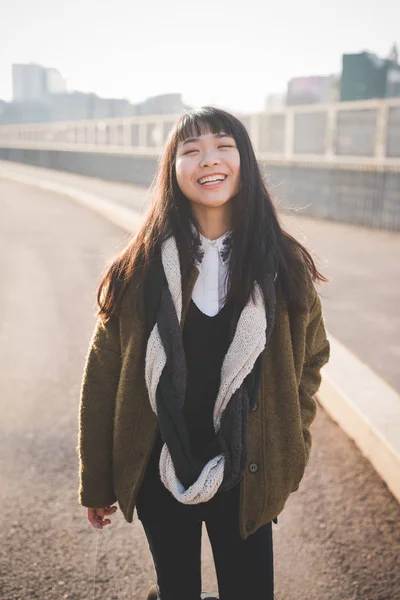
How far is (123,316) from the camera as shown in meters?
2.03

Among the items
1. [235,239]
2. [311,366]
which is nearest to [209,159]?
[235,239]

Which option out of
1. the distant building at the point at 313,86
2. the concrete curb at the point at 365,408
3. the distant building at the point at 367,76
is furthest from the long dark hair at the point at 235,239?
the distant building at the point at 313,86

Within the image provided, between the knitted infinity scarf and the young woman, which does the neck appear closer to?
the young woman

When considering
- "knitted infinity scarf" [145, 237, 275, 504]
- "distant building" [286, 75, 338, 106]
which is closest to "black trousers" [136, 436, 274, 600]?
"knitted infinity scarf" [145, 237, 275, 504]

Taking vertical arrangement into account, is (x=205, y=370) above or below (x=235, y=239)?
below

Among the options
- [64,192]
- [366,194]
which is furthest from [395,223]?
[64,192]

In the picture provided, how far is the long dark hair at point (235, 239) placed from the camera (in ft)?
6.65

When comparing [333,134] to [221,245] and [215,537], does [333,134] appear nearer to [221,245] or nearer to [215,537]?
[221,245]

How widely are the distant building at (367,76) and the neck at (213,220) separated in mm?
56528

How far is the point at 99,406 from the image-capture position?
2080 mm

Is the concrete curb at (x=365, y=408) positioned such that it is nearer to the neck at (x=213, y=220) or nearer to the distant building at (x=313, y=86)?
the neck at (x=213, y=220)

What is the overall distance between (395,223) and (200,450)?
1216 centimetres

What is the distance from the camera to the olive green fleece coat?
1.99 m

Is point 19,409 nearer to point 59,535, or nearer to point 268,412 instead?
point 59,535
